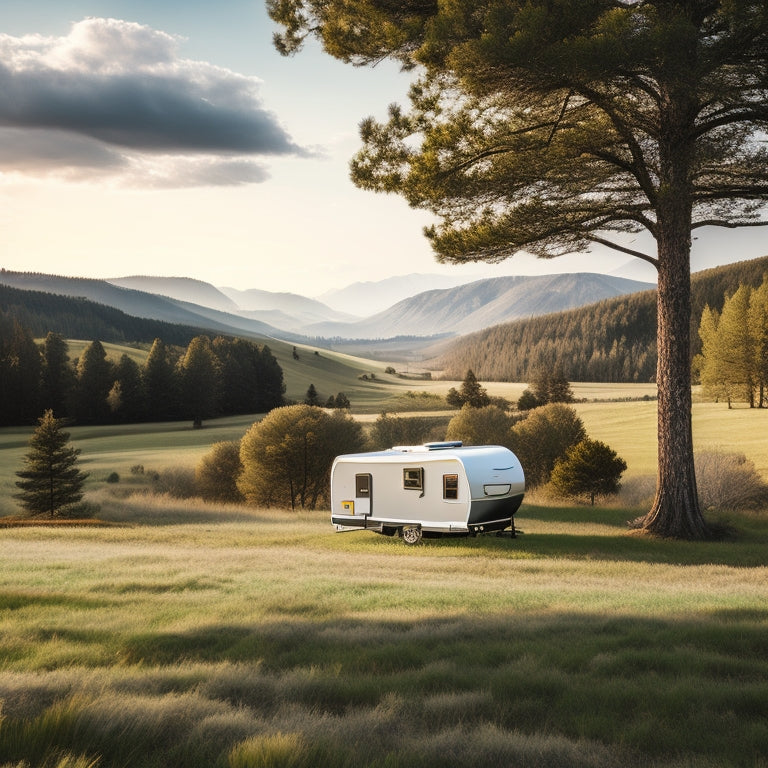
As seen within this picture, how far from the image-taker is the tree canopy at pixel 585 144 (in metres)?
15.9

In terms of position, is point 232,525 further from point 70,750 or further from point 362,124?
point 70,750

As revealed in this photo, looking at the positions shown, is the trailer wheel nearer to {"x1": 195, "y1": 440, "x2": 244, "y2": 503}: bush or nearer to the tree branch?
the tree branch

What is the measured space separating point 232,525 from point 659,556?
14497 mm

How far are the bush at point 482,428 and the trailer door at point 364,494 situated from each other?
2717cm

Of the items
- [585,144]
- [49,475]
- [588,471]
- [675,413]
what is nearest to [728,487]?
[588,471]

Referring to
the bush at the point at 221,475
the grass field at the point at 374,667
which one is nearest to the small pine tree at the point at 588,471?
the grass field at the point at 374,667

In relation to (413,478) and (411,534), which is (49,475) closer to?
(411,534)

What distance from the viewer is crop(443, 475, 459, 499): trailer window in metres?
16.4

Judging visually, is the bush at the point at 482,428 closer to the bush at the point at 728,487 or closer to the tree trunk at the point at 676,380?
the bush at the point at 728,487

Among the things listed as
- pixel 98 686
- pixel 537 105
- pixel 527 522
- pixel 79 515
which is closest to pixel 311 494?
pixel 79 515

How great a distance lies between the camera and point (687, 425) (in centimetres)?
1892

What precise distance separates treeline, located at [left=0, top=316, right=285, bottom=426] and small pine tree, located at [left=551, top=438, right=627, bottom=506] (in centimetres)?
6259

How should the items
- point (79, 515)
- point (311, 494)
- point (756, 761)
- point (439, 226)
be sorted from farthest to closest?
point (311, 494) → point (79, 515) → point (439, 226) → point (756, 761)

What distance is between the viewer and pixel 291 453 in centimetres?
3909
